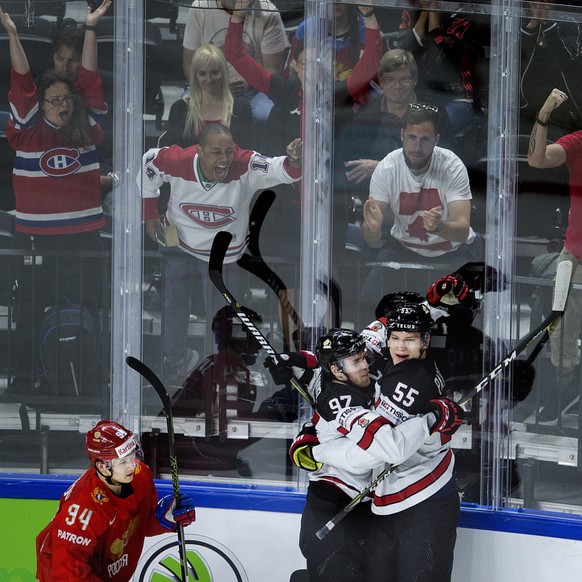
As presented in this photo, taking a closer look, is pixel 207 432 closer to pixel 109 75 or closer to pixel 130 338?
pixel 130 338

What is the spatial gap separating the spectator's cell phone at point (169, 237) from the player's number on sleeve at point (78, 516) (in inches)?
41.0

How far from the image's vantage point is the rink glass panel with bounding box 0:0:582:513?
3232 mm

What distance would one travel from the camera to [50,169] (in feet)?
11.2

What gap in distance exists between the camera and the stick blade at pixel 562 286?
3.10 metres

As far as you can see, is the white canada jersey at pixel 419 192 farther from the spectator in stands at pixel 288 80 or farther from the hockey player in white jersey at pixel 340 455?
the hockey player in white jersey at pixel 340 455

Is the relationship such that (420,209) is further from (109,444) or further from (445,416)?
(109,444)

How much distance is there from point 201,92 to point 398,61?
0.67 metres

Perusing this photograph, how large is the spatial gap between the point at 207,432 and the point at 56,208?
938mm

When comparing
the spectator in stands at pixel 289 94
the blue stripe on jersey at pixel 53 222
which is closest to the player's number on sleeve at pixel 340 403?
the spectator in stands at pixel 289 94

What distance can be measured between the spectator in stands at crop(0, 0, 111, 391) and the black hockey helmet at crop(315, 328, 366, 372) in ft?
3.09

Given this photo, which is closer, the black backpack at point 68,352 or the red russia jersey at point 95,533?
the red russia jersey at point 95,533

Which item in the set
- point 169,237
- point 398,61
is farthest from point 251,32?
point 169,237

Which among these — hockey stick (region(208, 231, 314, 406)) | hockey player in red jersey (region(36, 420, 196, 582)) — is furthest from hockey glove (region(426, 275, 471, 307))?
hockey player in red jersey (region(36, 420, 196, 582))

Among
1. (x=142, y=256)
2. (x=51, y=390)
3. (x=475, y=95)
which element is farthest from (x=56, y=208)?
(x=475, y=95)
